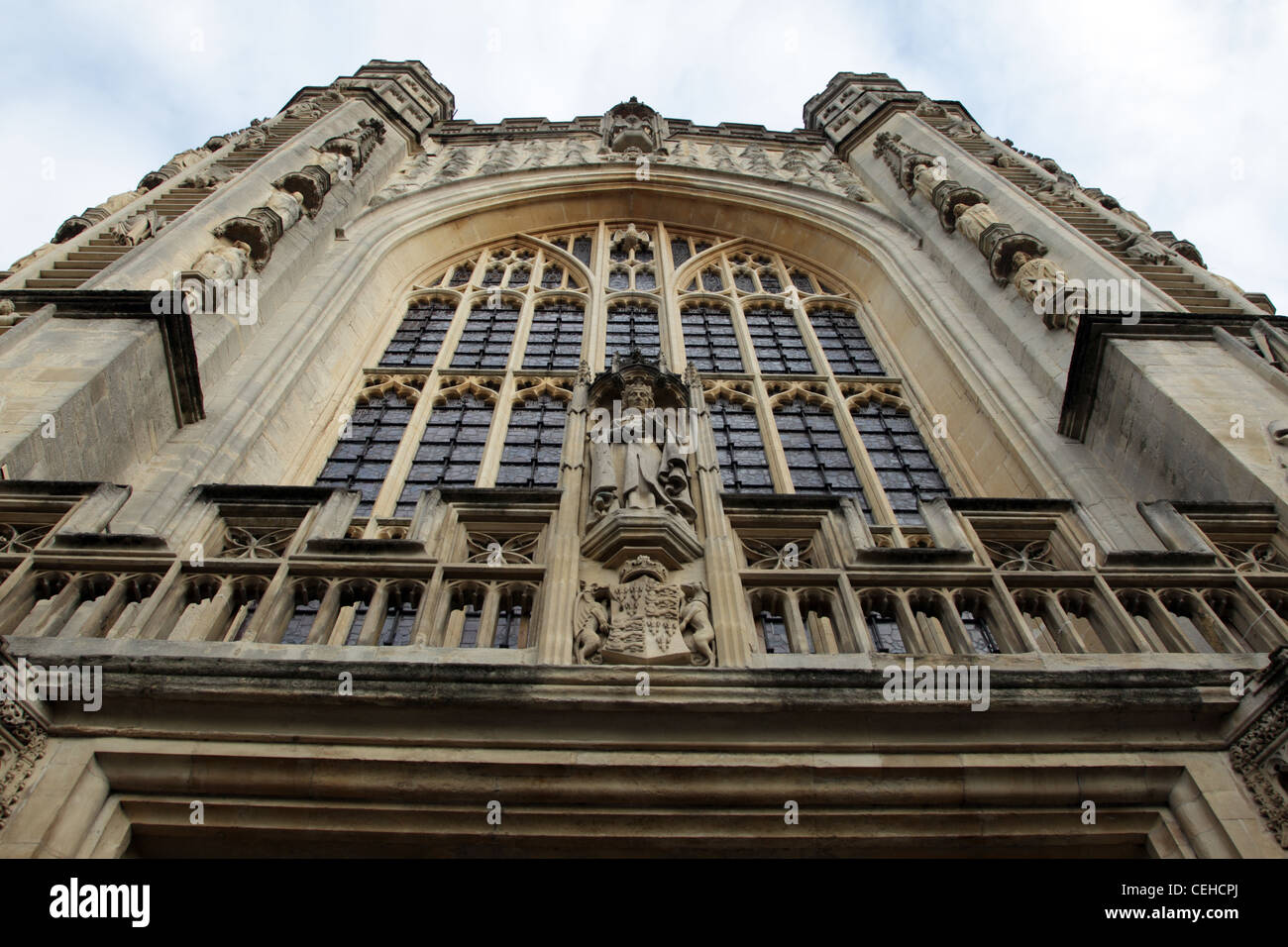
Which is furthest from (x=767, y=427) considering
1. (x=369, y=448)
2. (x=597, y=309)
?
(x=369, y=448)

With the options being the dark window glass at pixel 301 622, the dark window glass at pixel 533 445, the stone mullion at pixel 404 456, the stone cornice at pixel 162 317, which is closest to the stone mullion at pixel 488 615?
the dark window glass at pixel 301 622

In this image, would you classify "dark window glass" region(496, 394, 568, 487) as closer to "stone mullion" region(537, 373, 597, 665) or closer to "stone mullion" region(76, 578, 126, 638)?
"stone mullion" region(537, 373, 597, 665)

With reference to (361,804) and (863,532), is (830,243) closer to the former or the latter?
(863,532)

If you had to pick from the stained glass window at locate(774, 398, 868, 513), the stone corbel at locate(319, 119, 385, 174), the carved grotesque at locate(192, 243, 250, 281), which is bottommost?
the stained glass window at locate(774, 398, 868, 513)

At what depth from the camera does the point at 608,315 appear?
546 inches

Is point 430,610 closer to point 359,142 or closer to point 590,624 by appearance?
point 590,624

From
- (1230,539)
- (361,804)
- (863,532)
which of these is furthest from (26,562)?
(1230,539)

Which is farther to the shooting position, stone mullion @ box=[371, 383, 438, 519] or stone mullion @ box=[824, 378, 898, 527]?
stone mullion @ box=[824, 378, 898, 527]

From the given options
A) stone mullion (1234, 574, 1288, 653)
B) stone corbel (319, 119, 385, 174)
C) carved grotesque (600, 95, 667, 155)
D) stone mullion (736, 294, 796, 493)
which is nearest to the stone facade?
stone mullion (1234, 574, 1288, 653)

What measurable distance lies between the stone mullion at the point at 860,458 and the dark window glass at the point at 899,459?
4.5 inches

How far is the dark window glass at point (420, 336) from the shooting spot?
40.2 ft

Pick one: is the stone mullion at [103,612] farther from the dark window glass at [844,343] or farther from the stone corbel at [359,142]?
the stone corbel at [359,142]

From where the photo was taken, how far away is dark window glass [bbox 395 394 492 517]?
9.38 meters

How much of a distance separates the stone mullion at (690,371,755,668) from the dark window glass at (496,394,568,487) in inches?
105
